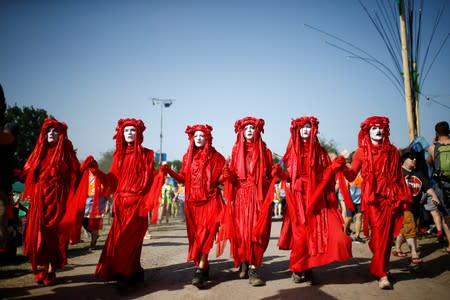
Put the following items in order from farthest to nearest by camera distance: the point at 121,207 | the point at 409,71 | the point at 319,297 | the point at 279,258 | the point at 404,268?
the point at 409,71 < the point at 279,258 < the point at 404,268 < the point at 121,207 < the point at 319,297

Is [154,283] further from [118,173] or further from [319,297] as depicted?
[319,297]

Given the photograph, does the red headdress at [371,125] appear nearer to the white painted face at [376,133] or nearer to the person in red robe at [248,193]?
the white painted face at [376,133]

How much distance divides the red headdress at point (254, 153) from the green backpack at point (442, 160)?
3.27m

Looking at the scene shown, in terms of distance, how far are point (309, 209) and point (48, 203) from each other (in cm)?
401

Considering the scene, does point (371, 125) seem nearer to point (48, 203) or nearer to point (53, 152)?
point (53, 152)

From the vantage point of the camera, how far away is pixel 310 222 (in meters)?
5.15

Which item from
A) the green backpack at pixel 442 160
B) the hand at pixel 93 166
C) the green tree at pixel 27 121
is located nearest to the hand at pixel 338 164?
the green backpack at pixel 442 160

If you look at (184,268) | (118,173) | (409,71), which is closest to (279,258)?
(184,268)

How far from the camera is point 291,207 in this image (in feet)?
17.2

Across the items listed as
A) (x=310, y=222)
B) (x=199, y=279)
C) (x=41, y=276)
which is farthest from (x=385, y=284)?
(x=41, y=276)

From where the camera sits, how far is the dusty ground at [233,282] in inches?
178

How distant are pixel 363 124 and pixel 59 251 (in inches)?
205

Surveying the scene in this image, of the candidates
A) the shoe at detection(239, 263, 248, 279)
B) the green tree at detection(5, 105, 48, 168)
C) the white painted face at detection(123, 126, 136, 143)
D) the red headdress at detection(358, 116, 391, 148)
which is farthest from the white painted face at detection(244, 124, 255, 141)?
the green tree at detection(5, 105, 48, 168)

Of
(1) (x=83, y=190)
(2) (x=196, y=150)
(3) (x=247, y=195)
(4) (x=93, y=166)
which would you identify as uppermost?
(2) (x=196, y=150)
